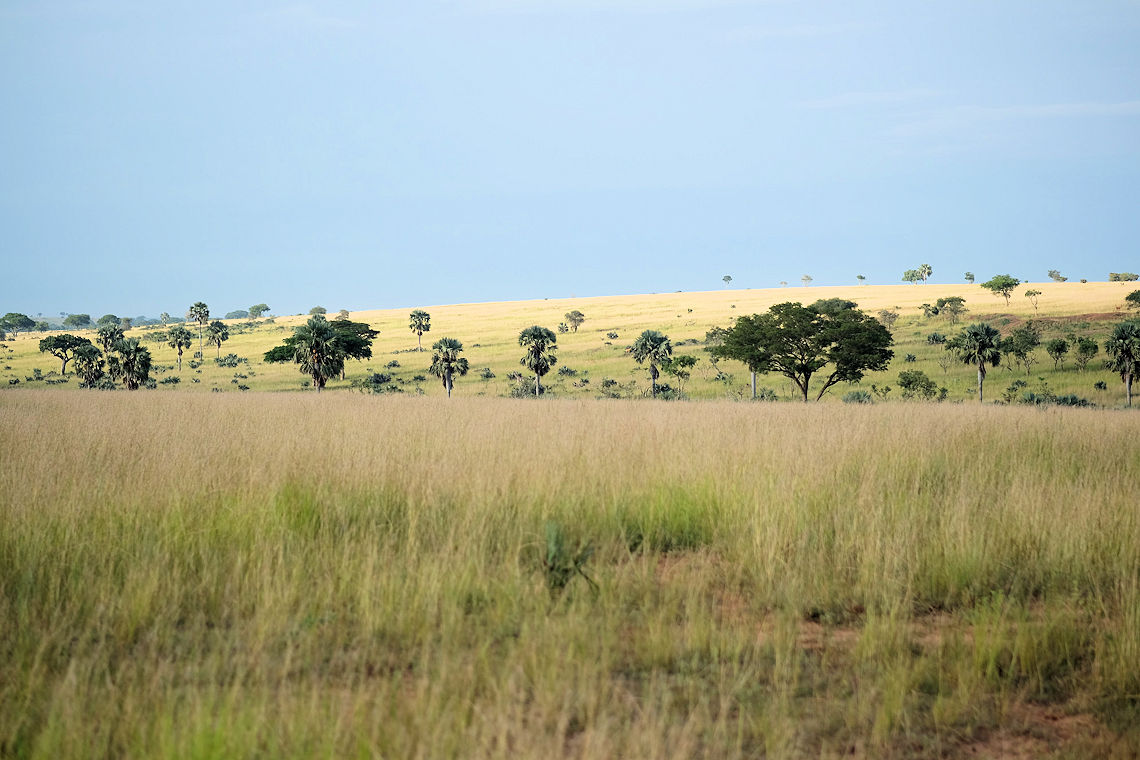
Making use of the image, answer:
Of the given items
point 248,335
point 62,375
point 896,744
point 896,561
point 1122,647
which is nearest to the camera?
point 896,744

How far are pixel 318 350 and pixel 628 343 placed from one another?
40.0m

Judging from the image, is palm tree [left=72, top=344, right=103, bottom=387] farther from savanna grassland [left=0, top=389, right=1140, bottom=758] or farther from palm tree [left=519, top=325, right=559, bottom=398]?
savanna grassland [left=0, top=389, right=1140, bottom=758]

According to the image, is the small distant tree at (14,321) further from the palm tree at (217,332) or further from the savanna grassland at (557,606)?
the savanna grassland at (557,606)

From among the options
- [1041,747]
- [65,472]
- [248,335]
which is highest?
[248,335]

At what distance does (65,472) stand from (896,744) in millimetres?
7769

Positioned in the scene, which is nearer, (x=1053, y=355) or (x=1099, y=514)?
(x=1099, y=514)

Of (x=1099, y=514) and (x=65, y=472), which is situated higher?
(x=65, y=472)

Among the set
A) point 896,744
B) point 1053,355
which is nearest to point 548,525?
point 896,744

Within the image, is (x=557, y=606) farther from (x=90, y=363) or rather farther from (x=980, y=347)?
(x=90, y=363)

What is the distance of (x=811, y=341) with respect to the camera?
159ft

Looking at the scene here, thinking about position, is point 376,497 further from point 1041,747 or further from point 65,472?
point 1041,747

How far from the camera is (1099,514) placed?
6.82 metres

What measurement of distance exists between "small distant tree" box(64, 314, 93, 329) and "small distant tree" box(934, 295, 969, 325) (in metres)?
168

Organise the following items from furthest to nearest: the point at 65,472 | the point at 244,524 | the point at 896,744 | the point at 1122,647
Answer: the point at 65,472, the point at 244,524, the point at 1122,647, the point at 896,744
